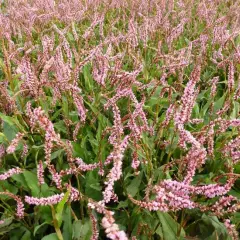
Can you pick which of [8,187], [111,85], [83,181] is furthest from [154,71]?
[8,187]

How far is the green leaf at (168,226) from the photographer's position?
195 cm

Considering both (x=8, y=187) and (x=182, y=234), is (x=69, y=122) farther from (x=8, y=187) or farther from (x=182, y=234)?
(x=182, y=234)

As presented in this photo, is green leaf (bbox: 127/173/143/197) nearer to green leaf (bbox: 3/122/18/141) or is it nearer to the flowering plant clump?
the flowering plant clump

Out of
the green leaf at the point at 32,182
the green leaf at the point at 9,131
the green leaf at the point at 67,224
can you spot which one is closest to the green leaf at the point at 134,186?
the green leaf at the point at 67,224

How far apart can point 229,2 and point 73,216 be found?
595 centimetres

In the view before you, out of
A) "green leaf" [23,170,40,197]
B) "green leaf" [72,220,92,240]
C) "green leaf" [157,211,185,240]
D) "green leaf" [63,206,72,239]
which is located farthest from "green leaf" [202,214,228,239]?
"green leaf" [23,170,40,197]

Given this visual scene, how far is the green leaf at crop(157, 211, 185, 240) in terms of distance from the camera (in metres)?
1.95

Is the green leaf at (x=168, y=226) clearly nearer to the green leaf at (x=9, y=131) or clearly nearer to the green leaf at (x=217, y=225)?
the green leaf at (x=217, y=225)

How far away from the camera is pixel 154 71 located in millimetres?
3814

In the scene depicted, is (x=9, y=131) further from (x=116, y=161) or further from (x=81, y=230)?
(x=116, y=161)

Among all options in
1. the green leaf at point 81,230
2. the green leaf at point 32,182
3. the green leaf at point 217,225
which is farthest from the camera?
the green leaf at point 32,182

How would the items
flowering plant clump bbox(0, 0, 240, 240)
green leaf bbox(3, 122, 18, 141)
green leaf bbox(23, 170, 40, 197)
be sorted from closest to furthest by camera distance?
flowering plant clump bbox(0, 0, 240, 240) → green leaf bbox(23, 170, 40, 197) → green leaf bbox(3, 122, 18, 141)

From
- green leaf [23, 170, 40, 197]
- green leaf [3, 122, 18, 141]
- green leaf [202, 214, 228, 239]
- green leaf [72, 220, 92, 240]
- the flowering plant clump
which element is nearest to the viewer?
the flowering plant clump

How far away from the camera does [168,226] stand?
1962 millimetres
